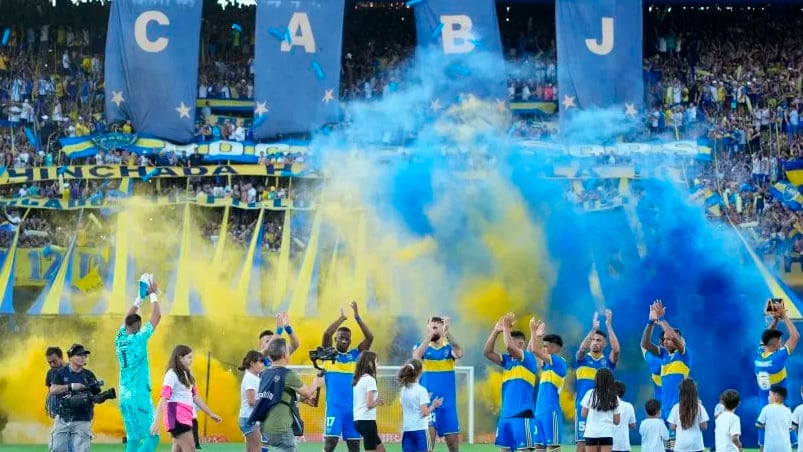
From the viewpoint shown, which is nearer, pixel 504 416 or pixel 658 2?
pixel 504 416

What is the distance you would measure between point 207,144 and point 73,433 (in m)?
14.2

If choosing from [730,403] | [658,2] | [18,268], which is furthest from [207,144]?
[730,403]

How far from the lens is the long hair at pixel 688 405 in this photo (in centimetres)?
1267

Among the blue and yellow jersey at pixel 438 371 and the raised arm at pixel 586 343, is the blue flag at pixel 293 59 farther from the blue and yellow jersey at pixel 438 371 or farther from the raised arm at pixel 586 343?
the raised arm at pixel 586 343

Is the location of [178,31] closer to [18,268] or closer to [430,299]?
[18,268]

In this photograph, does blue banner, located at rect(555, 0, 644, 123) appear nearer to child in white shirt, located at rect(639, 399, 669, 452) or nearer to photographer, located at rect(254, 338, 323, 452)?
child in white shirt, located at rect(639, 399, 669, 452)

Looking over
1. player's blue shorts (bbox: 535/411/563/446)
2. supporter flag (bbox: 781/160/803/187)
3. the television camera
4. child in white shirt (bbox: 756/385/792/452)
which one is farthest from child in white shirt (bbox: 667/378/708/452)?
supporter flag (bbox: 781/160/803/187)

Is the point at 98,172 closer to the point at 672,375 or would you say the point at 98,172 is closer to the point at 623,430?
the point at 672,375

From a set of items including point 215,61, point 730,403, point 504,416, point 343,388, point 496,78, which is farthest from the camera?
point 215,61

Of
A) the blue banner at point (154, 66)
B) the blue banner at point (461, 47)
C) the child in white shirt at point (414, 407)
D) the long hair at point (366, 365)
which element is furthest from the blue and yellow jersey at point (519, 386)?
the blue banner at point (154, 66)

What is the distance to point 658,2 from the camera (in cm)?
2747

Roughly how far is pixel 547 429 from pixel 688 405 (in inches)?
74.0

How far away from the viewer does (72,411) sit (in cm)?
1311

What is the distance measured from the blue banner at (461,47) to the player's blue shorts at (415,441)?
13.4 m
